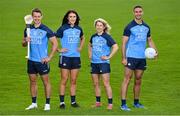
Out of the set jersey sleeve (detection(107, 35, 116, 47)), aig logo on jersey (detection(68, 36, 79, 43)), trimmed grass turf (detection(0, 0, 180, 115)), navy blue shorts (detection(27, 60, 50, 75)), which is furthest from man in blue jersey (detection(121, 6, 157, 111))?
navy blue shorts (detection(27, 60, 50, 75))

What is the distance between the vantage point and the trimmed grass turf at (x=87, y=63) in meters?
15.9

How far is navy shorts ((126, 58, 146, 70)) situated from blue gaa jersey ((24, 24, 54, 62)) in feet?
5.95

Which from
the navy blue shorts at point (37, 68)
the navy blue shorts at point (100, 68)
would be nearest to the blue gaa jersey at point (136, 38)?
the navy blue shorts at point (100, 68)

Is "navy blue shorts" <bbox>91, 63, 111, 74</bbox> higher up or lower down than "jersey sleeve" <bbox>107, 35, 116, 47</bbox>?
lower down

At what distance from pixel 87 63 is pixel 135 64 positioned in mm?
8127

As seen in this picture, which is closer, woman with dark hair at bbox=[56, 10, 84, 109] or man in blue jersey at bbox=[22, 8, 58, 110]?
man in blue jersey at bbox=[22, 8, 58, 110]

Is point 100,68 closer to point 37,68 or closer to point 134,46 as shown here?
point 134,46

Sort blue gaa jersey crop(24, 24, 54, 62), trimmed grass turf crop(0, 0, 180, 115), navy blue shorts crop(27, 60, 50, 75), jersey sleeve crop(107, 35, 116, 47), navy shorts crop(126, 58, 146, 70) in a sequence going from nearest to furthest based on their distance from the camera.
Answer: blue gaa jersey crop(24, 24, 54, 62)
navy blue shorts crop(27, 60, 50, 75)
jersey sleeve crop(107, 35, 116, 47)
navy shorts crop(126, 58, 146, 70)
trimmed grass turf crop(0, 0, 180, 115)

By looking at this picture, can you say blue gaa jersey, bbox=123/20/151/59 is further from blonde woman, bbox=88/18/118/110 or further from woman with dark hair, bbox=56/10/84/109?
woman with dark hair, bbox=56/10/84/109

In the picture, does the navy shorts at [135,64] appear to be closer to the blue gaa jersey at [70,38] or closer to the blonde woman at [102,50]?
the blonde woman at [102,50]

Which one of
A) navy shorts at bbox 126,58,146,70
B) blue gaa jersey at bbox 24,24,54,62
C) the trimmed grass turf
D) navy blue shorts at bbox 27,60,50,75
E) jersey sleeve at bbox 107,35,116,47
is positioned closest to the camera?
blue gaa jersey at bbox 24,24,54,62

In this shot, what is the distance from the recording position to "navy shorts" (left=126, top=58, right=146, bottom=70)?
47.4 ft

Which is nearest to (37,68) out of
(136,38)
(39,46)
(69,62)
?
(39,46)

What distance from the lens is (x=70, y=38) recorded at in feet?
47.4
